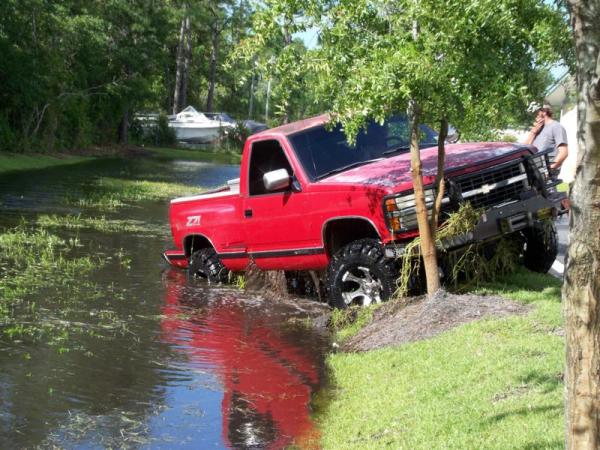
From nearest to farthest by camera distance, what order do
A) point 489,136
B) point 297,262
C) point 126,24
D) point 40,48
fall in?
1. point 489,136
2. point 297,262
3. point 40,48
4. point 126,24

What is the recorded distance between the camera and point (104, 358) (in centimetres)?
962

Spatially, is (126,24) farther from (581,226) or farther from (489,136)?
(581,226)

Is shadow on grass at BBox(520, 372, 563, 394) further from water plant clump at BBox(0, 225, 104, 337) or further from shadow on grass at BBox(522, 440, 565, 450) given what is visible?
water plant clump at BBox(0, 225, 104, 337)

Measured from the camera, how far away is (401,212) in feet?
33.9

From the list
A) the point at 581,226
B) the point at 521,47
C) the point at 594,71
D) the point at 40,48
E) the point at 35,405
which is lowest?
the point at 35,405

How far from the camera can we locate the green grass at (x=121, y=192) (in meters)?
25.5

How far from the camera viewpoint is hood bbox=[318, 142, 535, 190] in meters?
10.6

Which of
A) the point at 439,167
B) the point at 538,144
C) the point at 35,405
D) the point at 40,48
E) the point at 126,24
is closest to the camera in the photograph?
the point at 35,405

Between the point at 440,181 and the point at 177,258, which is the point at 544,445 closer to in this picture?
the point at 440,181

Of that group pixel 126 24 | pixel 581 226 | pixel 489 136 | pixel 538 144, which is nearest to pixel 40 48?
pixel 126 24

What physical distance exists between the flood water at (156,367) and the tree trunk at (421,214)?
125 cm

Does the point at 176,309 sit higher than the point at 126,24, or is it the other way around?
the point at 126,24

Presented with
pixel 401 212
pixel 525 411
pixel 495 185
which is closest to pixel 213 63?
pixel 495 185

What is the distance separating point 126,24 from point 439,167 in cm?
4650
